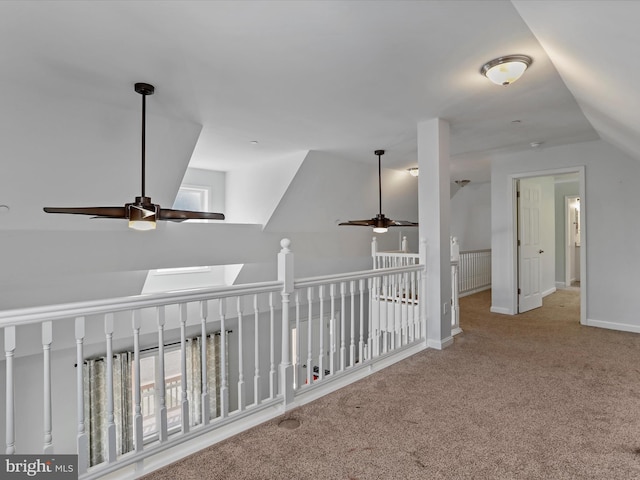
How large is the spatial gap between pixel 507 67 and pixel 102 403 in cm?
600

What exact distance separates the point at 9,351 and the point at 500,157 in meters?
5.97

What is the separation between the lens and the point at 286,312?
2.51 meters

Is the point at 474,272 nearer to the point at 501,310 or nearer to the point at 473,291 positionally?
the point at 473,291

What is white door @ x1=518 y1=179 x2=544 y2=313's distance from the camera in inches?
215

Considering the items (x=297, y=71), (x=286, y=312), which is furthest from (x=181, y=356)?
(x=297, y=71)

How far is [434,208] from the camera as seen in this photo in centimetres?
374

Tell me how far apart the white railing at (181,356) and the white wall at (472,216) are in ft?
15.7

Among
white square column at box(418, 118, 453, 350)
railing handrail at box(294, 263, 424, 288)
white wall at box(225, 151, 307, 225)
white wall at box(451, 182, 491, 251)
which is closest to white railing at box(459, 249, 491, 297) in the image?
white wall at box(451, 182, 491, 251)

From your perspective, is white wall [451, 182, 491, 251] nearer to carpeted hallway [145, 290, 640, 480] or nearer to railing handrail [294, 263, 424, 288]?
carpeted hallway [145, 290, 640, 480]

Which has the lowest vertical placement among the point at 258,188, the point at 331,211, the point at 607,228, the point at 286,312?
the point at 286,312

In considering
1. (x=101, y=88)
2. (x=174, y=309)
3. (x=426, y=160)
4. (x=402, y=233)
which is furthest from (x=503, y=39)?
(x=402, y=233)

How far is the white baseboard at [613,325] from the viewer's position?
171 inches

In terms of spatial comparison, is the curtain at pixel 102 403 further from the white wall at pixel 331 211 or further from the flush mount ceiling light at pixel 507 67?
the flush mount ceiling light at pixel 507 67

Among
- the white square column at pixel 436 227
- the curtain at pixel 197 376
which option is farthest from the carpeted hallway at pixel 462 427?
the curtain at pixel 197 376
